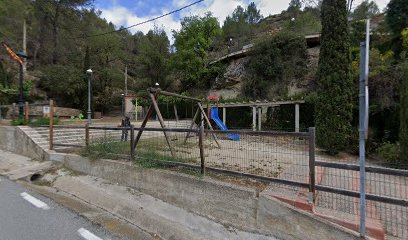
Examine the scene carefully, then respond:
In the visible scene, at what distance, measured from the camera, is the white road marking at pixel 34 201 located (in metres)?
4.60

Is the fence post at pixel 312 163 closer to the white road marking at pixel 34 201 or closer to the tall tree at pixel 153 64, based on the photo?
the white road marking at pixel 34 201

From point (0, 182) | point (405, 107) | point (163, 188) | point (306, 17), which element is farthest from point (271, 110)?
point (306, 17)

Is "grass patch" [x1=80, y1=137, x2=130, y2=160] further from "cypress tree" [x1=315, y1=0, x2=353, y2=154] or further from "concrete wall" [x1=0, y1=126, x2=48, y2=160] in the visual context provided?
"cypress tree" [x1=315, y1=0, x2=353, y2=154]

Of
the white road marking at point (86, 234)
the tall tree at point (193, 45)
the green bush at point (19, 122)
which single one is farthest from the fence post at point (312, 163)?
the tall tree at point (193, 45)

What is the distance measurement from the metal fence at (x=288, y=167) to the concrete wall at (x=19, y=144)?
2633mm

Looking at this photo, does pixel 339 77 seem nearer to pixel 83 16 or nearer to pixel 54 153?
pixel 54 153

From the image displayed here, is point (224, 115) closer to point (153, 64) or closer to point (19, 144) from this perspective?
point (19, 144)

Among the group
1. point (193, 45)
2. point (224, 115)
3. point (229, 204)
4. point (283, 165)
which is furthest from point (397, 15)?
point (193, 45)

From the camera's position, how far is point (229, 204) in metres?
3.94

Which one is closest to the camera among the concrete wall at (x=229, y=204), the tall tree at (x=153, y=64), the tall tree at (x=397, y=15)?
the concrete wall at (x=229, y=204)

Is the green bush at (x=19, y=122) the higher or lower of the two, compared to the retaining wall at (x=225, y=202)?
higher

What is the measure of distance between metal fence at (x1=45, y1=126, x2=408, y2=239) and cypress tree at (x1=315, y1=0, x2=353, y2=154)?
10.9 feet

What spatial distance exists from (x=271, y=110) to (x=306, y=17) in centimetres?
1600

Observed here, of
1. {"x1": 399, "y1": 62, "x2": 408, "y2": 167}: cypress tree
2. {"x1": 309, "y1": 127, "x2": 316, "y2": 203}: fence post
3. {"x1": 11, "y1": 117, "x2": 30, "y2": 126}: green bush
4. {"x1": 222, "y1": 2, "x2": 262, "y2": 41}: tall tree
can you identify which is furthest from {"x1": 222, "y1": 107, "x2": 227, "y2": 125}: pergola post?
{"x1": 222, "y1": 2, "x2": 262, "y2": 41}: tall tree
